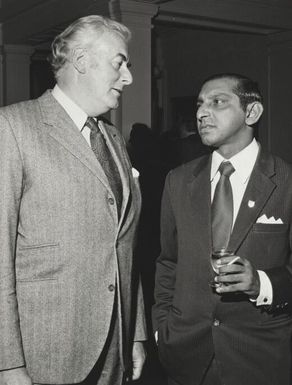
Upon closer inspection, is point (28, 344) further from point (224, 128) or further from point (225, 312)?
point (224, 128)

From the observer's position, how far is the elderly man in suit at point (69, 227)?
178 cm

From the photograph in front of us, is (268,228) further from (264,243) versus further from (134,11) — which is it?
(134,11)

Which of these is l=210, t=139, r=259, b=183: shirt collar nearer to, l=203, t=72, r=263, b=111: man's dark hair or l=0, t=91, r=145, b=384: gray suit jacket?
l=203, t=72, r=263, b=111: man's dark hair

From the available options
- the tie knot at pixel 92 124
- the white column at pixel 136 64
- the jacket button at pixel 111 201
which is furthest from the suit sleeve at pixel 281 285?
the white column at pixel 136 64

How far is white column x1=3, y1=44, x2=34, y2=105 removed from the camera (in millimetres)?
8664

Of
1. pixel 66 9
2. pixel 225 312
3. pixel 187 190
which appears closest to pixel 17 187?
pixel 187 190

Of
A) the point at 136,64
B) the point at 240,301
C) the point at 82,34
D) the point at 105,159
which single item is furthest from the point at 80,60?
the point at 136,64

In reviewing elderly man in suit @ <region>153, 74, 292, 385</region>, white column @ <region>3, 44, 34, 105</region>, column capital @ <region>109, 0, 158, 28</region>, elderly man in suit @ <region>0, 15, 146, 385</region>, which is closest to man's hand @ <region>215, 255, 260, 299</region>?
elderly man in suit @ <region>153, 74, 292, 385</region>

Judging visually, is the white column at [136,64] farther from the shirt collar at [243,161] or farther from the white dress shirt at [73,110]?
the white dress shirt at [73,110]

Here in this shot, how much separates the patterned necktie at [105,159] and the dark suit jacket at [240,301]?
32cm

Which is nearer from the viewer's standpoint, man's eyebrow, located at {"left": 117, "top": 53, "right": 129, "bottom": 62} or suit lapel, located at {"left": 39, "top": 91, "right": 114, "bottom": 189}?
suit lapel, located at {"left": 39, "top": 91, "right": 114, "bottom": 189}

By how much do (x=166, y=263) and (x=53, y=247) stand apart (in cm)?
68

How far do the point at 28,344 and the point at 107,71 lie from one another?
97 centimetres

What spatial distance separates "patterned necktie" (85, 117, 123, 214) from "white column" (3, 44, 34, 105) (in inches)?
273
